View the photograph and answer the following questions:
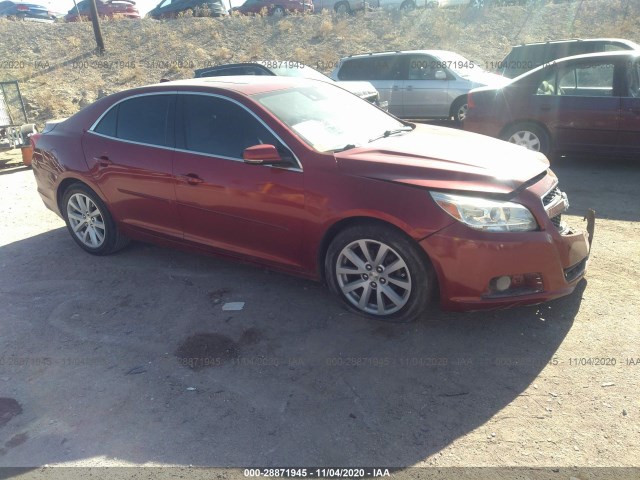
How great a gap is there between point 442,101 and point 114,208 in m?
8.06

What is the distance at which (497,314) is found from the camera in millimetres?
3846

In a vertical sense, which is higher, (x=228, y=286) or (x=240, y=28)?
(x=240, y=28)

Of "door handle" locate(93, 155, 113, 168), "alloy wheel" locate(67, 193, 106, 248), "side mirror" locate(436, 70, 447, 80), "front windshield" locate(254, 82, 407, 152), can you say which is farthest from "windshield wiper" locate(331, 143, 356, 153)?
"side mirror" locate(436, 70, 447, 80)

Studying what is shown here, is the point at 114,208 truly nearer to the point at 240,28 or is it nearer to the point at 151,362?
Result: the point at 151,362

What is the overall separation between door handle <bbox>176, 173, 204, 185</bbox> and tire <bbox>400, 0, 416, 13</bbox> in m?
25.4

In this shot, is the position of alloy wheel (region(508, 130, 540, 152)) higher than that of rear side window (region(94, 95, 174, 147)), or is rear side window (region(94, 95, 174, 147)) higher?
rear side window (region(94, 95, 174, 147))

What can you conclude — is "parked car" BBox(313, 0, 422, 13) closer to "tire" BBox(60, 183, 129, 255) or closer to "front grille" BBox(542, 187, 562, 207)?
"tire" BBox(60, 183, 129, 255)

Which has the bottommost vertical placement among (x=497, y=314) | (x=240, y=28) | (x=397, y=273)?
(x=497, y=314)

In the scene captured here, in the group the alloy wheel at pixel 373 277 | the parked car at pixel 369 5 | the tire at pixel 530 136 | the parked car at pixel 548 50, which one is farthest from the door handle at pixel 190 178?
the parked car at pixel 369 5

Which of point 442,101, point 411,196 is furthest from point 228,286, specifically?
point 442,101

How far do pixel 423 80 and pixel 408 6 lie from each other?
712 inches

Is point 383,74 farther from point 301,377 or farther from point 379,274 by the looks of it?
point 301,377

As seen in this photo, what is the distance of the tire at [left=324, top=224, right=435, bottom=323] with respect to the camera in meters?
3.52

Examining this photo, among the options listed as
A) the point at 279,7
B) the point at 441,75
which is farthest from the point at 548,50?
the point at 279,7
